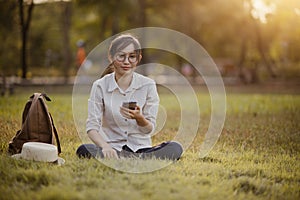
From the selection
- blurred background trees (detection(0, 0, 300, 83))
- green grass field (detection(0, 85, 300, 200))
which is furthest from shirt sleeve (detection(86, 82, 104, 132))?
blurred background trees (detection(0, 0, 300, 83))

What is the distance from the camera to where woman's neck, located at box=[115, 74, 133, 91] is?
14.1 ft

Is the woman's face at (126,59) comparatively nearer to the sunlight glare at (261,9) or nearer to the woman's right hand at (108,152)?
the woman's right hand at (108,152)

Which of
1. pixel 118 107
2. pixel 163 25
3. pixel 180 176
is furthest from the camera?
pixel 163 25

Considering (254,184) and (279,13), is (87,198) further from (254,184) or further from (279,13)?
(279,13)

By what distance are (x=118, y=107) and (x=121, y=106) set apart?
3.9 inches

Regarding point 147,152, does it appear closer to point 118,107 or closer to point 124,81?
point 118,107

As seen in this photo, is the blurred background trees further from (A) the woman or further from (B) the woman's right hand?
(B) the woman's right hand

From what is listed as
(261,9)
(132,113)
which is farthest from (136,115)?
(261,9)

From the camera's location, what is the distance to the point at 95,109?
13.8 ft

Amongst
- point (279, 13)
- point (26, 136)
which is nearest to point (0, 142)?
point (26, 136)

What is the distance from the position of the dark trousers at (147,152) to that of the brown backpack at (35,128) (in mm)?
355

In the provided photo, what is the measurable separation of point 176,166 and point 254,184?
0.70 m

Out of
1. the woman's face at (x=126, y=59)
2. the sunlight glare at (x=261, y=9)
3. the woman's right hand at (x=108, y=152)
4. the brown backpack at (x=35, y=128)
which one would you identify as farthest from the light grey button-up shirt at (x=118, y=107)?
the sunlight glare at (x=261, y=9)

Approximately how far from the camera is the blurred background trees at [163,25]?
63.2 ft
